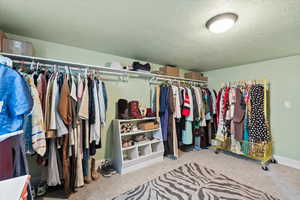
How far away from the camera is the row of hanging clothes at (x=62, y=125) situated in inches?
52.3

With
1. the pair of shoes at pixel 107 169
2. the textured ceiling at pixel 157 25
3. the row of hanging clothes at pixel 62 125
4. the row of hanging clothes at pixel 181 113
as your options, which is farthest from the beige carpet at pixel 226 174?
the textured ceiling at pixel 157 25

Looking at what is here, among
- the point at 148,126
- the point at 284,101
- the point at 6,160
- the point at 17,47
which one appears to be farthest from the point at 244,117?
the point at 17,47

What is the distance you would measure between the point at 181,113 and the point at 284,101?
1.96 metres

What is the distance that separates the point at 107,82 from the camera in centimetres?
233

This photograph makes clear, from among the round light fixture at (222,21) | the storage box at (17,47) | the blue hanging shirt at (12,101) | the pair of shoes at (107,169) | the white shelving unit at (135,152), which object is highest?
the round light fixture at (222,21)

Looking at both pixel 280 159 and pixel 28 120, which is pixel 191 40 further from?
pixel 280 159

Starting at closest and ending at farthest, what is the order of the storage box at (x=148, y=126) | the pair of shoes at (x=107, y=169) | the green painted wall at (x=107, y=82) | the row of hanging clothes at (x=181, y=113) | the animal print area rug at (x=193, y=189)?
the animal print area rug at (x=193, y=189) < the green painted wall at (x=107, y=82) < the pair of shoes at (x=107, y=169) < the storage box at (x=148, y=126) < the row of hanging clothes at (x=181, y=113)

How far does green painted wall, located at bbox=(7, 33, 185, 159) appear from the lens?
1.84m

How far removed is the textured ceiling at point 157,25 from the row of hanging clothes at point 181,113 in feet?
2.69

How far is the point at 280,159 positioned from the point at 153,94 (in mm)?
2740

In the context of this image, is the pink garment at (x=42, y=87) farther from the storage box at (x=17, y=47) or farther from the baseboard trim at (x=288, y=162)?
the baseboard trim at (x=288, y=162)

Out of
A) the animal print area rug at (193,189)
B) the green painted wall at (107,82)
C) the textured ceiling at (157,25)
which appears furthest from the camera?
the green painted wall at (107,82)

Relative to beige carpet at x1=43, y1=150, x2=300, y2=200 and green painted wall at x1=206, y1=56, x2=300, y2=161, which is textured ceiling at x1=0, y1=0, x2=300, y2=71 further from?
beige carpet at x1=43, y1=150, x2=300, y2=200

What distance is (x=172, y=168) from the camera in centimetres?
221
